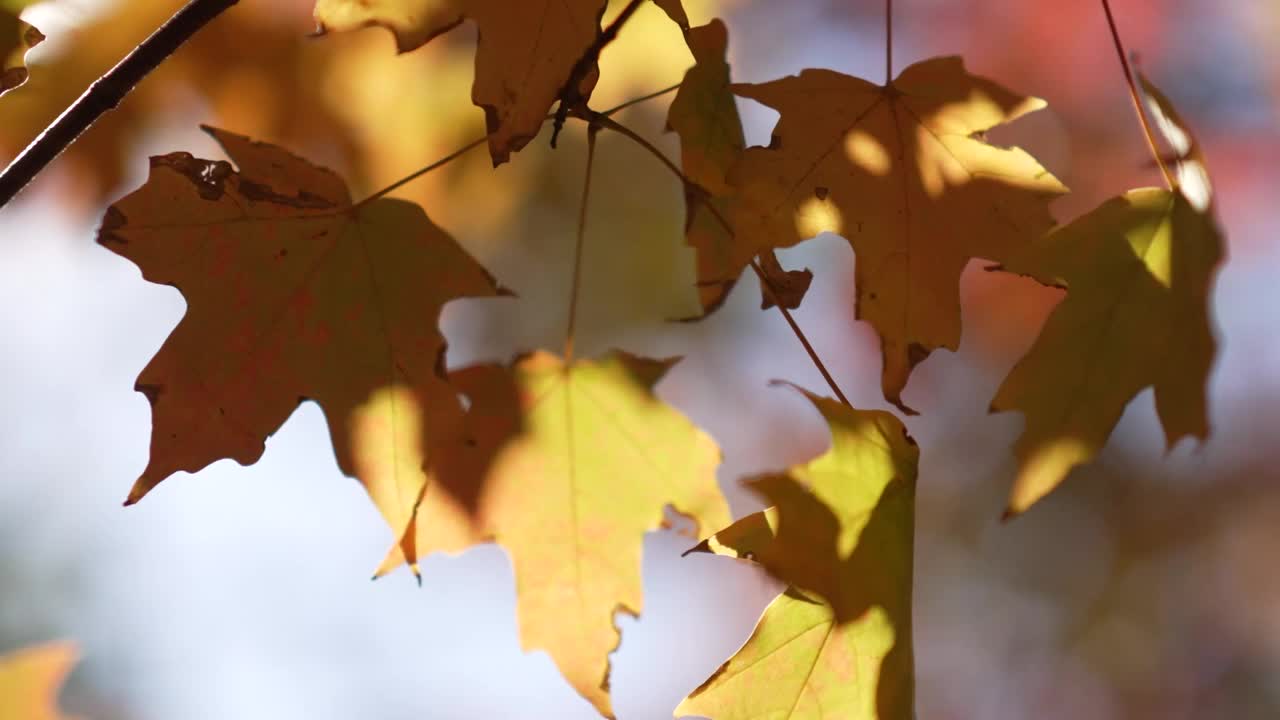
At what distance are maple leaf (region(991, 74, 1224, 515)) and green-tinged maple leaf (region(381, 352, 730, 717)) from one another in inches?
12.8

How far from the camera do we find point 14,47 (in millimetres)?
755

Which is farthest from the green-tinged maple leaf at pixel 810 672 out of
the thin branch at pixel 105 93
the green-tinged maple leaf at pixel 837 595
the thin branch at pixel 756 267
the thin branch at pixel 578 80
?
the thin branch at pixel 105 93

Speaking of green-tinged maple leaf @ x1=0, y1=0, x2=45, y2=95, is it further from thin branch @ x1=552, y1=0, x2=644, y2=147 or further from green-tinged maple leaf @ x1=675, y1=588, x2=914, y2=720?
green-tinged maple leaf @ x1=675, y1=588, x2=914, y2=720

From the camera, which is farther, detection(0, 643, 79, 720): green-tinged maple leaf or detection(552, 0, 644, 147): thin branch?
detection(0, 643, 79, 720): green-tinged maple leaf

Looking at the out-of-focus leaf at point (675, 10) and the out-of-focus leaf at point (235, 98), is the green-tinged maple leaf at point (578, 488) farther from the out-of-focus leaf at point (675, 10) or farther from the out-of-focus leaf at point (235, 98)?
the out-of-focus leaf at point (235, 98)

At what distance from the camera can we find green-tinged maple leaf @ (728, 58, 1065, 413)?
2.81ft

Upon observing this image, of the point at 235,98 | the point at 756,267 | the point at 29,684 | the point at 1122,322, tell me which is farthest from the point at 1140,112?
the point at 235,98

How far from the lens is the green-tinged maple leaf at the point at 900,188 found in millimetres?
856

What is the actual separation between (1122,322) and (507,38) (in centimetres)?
62

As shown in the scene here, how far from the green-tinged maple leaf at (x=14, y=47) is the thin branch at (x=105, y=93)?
85 millimetres

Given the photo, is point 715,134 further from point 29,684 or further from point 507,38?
point 29,684

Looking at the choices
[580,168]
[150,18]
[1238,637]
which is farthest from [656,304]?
[1238,637]

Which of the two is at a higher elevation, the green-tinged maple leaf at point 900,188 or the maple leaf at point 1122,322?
the green-tinged maple leaf at point 900,188

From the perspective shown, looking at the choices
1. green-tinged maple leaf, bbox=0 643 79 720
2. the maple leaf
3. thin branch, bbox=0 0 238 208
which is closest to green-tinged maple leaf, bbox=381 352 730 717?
the maple leaf
